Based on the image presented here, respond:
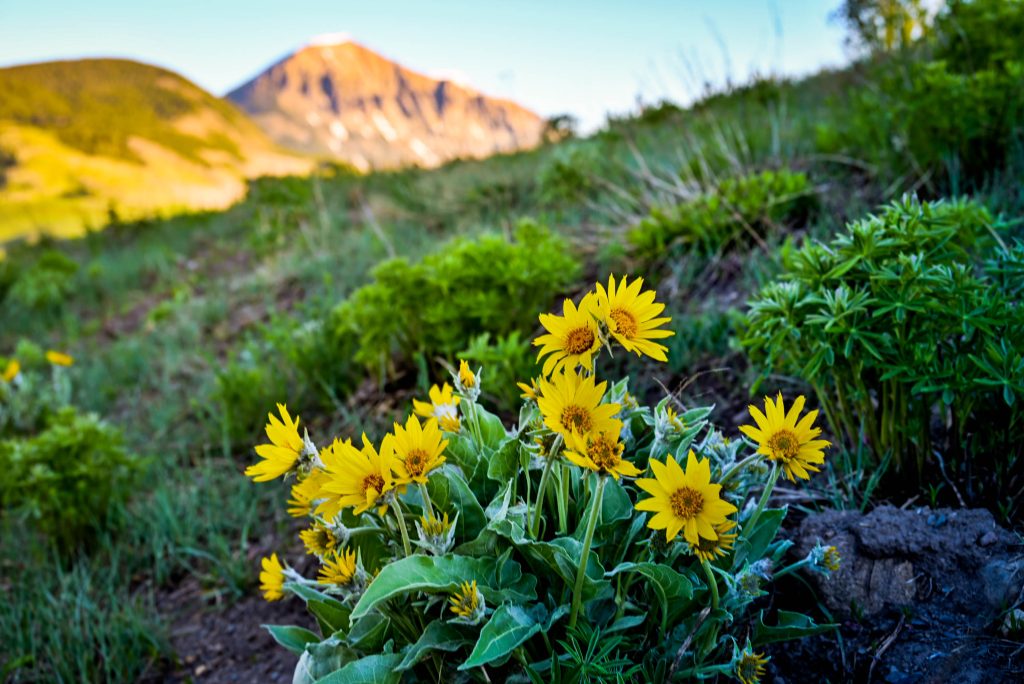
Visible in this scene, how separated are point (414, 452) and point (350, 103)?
96788 mm

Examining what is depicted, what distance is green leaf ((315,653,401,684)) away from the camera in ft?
3.26

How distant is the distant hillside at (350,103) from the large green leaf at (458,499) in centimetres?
5994

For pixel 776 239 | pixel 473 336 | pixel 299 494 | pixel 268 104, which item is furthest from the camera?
pixel 268 104

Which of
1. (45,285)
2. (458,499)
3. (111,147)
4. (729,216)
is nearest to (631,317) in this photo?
(458,499)

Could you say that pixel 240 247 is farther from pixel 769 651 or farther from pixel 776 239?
pixel 769 651

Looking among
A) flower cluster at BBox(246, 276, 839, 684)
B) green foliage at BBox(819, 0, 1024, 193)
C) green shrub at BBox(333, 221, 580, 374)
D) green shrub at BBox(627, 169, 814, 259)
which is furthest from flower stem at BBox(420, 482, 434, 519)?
green foliage at BBox(819, 0, 1024, 193)

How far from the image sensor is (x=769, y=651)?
52.0 inches

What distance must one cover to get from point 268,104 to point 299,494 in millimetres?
90996

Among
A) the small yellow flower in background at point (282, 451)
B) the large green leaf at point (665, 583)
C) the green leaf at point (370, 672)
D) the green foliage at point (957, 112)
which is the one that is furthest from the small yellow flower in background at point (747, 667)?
the green foliage at point (957, 112)

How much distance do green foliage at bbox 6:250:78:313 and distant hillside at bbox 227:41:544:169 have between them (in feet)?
178

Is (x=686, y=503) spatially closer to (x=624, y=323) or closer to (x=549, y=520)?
(x=624, y=323)

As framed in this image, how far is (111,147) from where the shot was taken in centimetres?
2236

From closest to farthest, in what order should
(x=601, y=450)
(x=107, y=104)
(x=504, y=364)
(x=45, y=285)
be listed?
(x=601, y=450) → (x=504, y=364) → (x=45, y=285) → (x=107, y=104)

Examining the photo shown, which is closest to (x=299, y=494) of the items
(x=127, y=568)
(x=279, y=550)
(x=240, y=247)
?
(x=279, y=550)
